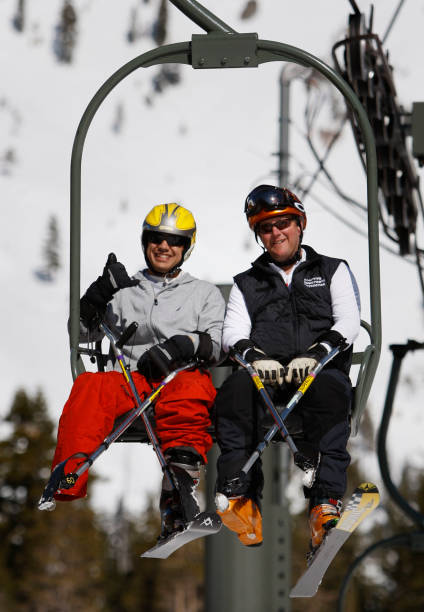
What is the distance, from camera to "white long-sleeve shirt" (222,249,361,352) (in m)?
6.57

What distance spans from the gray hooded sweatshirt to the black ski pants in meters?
0.44

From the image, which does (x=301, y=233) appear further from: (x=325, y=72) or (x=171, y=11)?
(x=171, y=11)

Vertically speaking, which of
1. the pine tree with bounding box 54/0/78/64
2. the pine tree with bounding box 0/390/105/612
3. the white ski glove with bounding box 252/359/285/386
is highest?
the pine tree with bounding box 54/0/78/64

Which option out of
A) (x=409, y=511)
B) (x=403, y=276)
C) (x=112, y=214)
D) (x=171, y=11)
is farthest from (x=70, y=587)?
(x=171, y=11)

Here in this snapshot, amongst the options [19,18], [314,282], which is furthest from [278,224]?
[19,18]

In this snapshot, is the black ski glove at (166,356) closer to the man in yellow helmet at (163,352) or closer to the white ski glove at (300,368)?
the man in yellow helmet at (163,352)

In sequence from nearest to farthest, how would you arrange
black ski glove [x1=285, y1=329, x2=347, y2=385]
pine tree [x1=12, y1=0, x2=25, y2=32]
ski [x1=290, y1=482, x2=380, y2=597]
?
1. ski [x1=290, y1=482, x2=380, y2=597]
2. black ski glove [x1=285, y1=329, x2=347, y2=385]
3. pine tree [x1=12, y1=0, x2=25, y2=32]

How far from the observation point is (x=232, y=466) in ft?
20.7

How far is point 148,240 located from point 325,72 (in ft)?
4.51

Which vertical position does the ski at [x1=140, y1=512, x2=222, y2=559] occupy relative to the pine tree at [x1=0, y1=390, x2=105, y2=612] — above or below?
above

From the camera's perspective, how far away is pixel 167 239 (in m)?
7.09

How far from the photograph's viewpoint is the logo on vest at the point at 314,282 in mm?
6688

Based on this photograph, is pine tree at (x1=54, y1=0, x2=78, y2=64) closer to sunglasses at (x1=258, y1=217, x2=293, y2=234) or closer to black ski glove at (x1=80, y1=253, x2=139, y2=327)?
black ski glove at (x1=80, y1=253, x2=139, y2=327)

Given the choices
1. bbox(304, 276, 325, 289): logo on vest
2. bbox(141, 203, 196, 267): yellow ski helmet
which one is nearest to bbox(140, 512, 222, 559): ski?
bbox(304, 276, 325, 289): logo on vest
